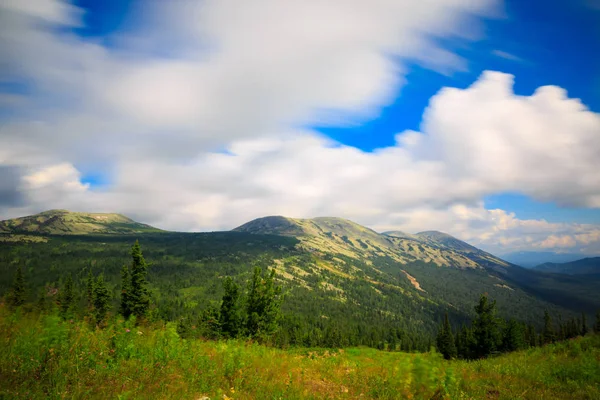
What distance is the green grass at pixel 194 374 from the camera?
622cm

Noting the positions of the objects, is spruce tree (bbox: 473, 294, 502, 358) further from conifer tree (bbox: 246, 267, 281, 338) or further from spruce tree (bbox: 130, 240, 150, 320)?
spruce tree (bbox: 130, 240, 150, 320)

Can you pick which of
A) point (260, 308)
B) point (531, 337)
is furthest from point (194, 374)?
point (531, 337)

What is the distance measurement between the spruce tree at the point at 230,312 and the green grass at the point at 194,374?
99.9ft

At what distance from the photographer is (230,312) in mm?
40219

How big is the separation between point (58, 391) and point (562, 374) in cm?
1598

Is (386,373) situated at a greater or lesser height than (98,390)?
lesser

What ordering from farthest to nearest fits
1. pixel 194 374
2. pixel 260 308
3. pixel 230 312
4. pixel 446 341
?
pixel 446 341 < pixel 230 312 < pixel 260 308 < pixel 194 374

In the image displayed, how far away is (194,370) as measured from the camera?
8016mm

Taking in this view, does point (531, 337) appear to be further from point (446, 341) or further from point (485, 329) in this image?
point (485, 329)

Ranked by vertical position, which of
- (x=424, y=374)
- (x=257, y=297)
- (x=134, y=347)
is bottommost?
(x=257, y=297)

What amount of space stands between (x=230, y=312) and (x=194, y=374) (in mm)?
35359

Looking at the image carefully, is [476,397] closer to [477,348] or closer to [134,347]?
[134,347]

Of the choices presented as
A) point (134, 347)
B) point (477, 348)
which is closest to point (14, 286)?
point (134, 347)

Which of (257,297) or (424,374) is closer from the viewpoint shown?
(424,374)
